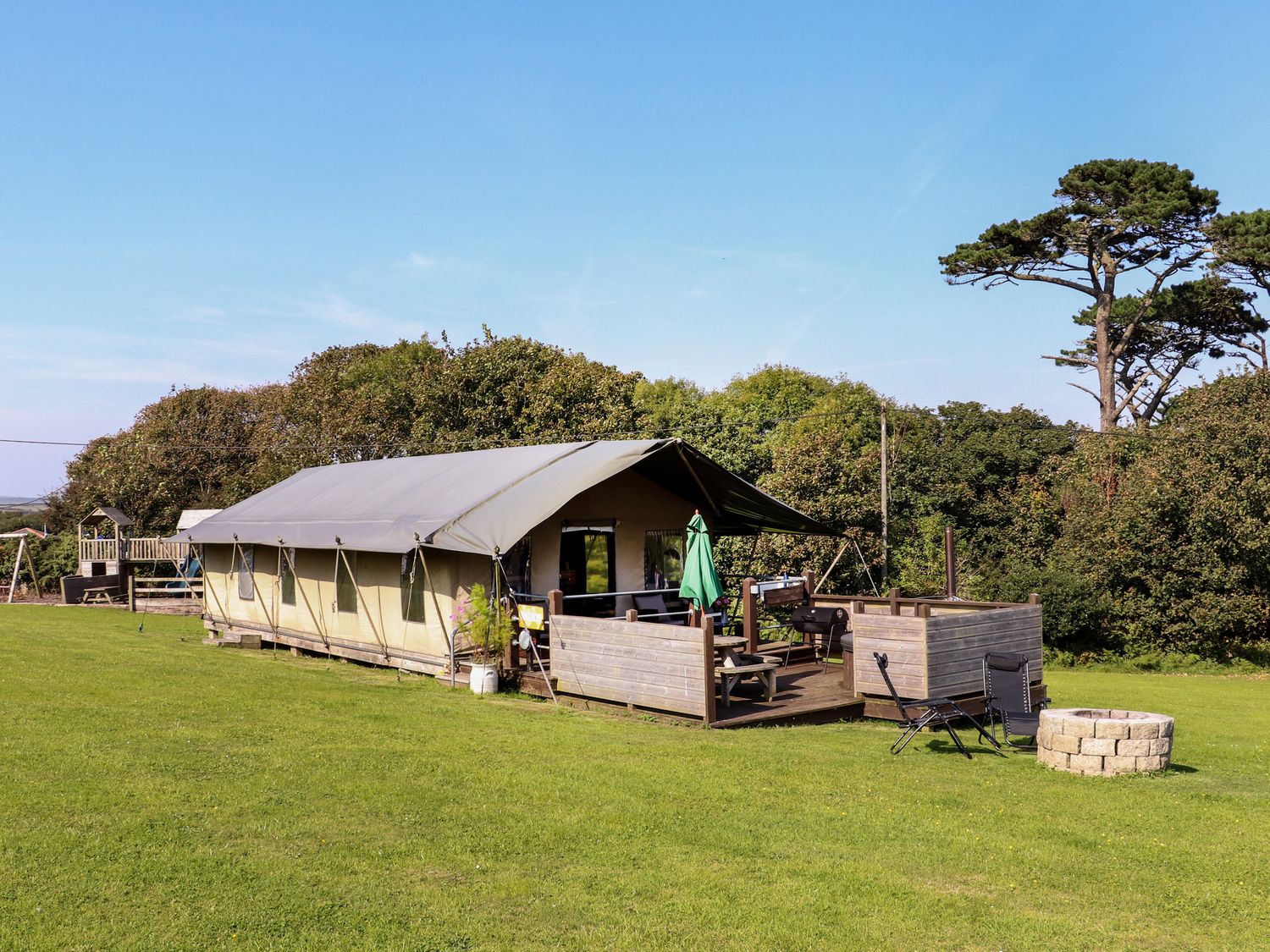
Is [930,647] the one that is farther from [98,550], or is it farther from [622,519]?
[98,550]

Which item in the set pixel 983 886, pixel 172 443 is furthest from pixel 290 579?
pixel 172 443

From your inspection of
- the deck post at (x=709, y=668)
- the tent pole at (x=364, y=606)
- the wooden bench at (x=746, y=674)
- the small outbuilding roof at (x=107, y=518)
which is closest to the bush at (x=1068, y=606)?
the wooden bench at (x=746, y=674)

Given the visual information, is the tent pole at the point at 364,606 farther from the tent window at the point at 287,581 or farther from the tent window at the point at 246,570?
the tent window at the point at 246,570

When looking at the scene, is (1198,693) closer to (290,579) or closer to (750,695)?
(750,695)

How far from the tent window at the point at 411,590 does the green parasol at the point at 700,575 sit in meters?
4.33

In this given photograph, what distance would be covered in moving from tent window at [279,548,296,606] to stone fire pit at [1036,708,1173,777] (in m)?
14.5

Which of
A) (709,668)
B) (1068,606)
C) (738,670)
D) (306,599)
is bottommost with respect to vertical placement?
(1068,606)

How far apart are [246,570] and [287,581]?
1.86m

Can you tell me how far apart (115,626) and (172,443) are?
866 inches

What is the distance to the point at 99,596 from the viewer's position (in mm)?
30234

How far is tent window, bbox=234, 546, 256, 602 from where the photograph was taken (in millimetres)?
21344

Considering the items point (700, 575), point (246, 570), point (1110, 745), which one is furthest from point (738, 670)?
point (246, 570)

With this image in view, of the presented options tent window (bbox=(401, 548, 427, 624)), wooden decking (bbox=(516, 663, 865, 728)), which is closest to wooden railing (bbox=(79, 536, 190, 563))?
tent window (bbox=(401, 548, 427, 624))

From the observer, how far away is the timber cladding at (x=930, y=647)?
39.9ft
